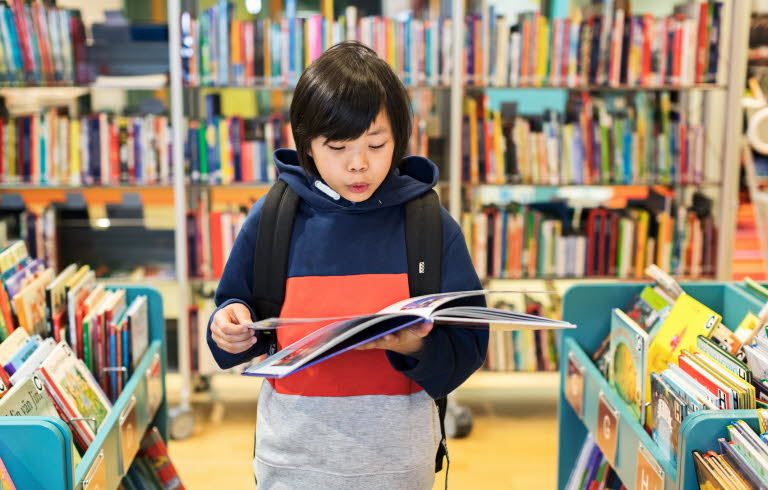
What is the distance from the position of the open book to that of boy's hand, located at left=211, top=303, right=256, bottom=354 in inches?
2.9

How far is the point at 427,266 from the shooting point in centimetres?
147

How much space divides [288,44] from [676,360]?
2.20m

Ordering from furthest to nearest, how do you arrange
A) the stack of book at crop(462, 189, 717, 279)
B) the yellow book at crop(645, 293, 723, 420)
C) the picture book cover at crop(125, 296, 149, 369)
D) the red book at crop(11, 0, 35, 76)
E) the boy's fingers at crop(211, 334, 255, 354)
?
the stack of book at crop(462, 189, 717, 279) < the red book at crop(11, 0, 35, 76) < the picture book cover at crop(125, 296, 149, 369) < the yellow book at crop(645, 293, 723, 420) < the boy's fingers at crop(211, 334, 255, 354)

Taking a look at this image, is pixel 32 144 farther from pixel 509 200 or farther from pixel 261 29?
pixel 509 200

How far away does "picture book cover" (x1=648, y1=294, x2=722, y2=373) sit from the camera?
6.02ft

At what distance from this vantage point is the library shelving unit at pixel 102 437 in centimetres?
142

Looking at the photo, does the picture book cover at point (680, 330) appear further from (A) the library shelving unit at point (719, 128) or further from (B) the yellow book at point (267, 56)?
(B) the yellow book at point (267, 56)

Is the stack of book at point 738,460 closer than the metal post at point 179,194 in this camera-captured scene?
Yes

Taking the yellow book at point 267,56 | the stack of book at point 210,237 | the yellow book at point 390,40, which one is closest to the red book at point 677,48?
the yellow book at point 390,40

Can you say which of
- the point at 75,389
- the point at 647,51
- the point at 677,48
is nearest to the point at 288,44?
the point at 647,51

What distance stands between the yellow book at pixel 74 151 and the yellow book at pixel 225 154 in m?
0.59

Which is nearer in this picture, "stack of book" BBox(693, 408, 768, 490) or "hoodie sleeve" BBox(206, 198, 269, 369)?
"stack of book" BBox(693, 408, 768, 490)

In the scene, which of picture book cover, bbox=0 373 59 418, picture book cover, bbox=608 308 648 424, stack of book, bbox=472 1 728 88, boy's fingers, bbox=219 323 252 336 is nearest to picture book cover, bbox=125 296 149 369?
picture book cover, bbox=0 373 59 418

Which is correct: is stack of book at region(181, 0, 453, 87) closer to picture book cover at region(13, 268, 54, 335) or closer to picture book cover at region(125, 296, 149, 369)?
picture book cover at region(125, 296, 149, 369)
